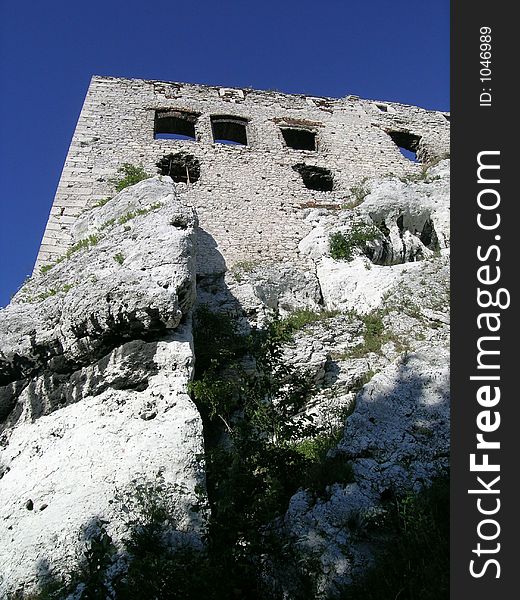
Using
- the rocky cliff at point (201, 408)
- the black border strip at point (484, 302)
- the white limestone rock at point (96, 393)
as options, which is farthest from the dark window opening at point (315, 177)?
the black border strip at point (484, 302)

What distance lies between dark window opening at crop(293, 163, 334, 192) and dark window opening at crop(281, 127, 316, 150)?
50.7 inches

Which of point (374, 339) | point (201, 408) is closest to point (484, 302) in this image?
point (201, 408)

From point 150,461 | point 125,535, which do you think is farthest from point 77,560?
point 150,461

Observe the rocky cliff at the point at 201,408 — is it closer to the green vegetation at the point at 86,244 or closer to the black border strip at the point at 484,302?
the green vegetation at the point at 86,244

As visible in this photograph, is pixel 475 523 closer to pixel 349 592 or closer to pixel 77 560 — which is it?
pixel 349 592

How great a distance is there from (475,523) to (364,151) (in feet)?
41.0

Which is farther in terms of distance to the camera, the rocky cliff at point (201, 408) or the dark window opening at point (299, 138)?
the dark window opening at point (299, 138)

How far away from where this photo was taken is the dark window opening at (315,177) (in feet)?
44.1

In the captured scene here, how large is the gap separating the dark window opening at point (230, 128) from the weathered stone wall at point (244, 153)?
243 mm

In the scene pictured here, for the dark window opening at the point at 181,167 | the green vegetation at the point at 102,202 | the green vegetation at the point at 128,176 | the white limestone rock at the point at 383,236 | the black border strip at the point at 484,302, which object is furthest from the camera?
the dark window opening at the point at 181,167

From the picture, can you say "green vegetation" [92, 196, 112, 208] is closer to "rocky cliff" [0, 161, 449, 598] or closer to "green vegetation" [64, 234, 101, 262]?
"rocky cliff" [0, 161, 449, 598]

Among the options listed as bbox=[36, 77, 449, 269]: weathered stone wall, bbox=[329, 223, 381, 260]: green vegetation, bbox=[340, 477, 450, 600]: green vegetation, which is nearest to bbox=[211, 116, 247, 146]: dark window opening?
bbox=[36, 77, 449, 269]: weathered stone wall

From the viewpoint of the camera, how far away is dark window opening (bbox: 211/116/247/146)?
1435 centimetres

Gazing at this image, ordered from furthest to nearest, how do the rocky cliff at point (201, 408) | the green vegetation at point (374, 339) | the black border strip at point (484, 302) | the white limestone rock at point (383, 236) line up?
the white limestone rock at point (383, 236)
the green vegetation at point (374, 339)
the rocky cliff at point (201, 408)
the black border strip at point (484, 302)
